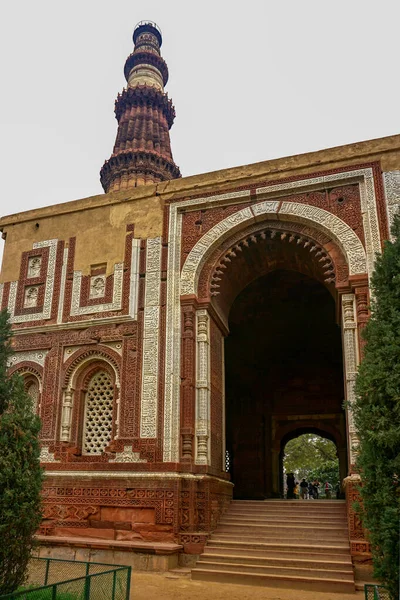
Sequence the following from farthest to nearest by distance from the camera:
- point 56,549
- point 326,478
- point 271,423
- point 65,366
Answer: point 326,478
point 271,423
point 65,366
point 56,549

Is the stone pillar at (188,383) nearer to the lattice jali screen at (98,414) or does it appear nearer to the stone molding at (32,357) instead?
the lattice jali screen at (98,414)

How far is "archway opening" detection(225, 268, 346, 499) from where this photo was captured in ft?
50.9

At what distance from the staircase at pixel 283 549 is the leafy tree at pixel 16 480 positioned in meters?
3.54

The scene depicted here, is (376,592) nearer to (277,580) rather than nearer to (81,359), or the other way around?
(277,580)

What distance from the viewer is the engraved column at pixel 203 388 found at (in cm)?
960

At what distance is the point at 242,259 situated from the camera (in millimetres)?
11055

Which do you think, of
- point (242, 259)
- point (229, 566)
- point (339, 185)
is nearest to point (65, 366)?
point (242, 259)

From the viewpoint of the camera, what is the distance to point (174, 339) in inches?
403

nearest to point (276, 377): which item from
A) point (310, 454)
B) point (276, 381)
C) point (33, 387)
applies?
point (276, 381)

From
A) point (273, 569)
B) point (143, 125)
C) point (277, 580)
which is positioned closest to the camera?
point (277, 580)

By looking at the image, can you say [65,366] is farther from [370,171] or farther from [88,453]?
[370,171]

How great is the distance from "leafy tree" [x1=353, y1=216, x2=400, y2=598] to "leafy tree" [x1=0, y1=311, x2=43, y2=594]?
3.32m

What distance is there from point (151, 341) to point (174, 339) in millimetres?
436

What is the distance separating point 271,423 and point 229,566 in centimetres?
786
